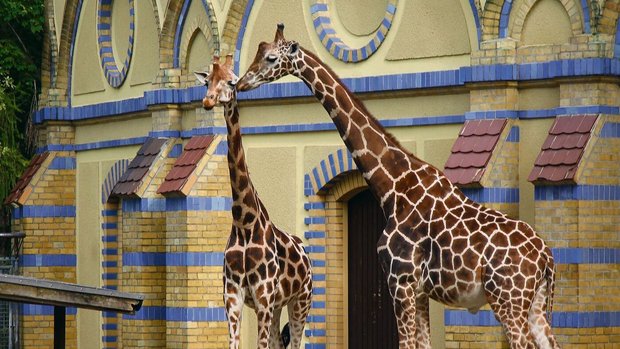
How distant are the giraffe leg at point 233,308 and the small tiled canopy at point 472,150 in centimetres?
297

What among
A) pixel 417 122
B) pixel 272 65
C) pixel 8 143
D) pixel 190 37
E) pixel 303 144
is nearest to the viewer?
pixel 272 65

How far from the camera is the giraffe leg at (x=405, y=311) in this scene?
45.3 ft

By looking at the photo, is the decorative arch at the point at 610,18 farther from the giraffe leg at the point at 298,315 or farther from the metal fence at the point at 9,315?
the metal fence at the point at 9,315

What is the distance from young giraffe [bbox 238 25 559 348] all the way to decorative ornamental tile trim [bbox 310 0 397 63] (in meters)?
4.16

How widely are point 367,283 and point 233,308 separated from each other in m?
4.68

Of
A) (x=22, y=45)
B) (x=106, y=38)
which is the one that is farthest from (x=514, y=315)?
(x=22, y=45)

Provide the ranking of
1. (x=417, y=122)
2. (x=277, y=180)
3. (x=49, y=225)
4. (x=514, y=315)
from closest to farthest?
(x=514, y=315), (x=417, y=122), (x=277, y=180), (x=49, y=225)

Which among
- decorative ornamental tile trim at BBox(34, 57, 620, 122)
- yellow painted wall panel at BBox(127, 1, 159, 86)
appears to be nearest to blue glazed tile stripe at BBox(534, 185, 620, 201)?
decorative ornamental tile trim at BBox(34, 57, 620, 122)

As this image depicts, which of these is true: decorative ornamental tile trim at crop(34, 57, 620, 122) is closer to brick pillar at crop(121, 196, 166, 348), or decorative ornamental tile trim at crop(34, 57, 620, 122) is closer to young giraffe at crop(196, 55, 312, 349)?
brick pillar at crop(121, 196, 166, 348)

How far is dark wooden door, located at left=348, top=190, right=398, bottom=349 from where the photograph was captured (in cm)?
1903

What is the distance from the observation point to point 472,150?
16797mm

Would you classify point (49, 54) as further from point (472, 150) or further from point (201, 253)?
point (472, 150)

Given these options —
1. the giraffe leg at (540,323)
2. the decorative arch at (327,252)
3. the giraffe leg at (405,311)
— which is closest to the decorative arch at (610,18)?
the giraffe leg at (540,323)

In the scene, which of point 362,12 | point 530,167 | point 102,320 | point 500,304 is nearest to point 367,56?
point 362,12
